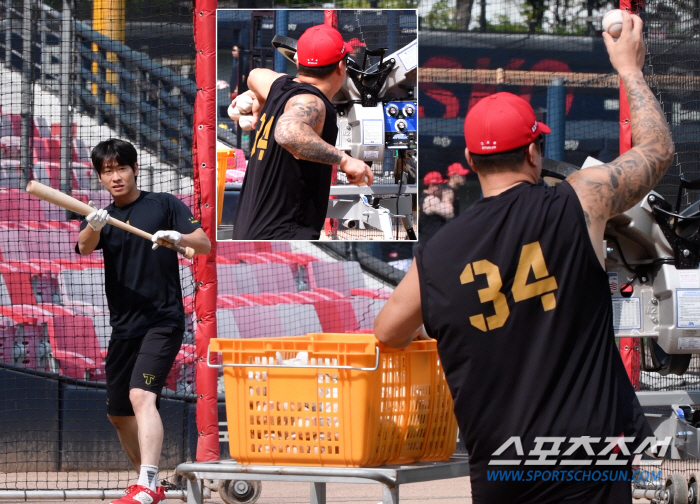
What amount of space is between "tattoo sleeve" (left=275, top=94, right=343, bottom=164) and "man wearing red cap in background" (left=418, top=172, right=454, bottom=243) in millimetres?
5084

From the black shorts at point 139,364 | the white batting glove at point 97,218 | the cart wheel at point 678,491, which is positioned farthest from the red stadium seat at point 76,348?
the cart wheel at point 678,491

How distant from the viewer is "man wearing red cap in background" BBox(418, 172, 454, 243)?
900cm

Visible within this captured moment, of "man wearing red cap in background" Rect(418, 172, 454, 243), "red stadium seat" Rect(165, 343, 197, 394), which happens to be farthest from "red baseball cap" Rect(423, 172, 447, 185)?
"red stadium seat" Rect(165, 343, 197, 394)

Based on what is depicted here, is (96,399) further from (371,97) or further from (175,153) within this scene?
(371,97)

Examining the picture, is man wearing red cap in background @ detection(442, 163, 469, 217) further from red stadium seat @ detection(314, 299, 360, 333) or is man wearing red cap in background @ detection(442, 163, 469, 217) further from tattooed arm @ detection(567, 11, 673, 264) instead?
tattooed arm @ detection(567, 11, 673, 264)

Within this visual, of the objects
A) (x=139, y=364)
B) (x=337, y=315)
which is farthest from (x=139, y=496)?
(x=337, y=315)

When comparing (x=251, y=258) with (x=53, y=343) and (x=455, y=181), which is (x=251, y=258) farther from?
(x=455, y=181)

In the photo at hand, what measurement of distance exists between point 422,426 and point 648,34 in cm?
377

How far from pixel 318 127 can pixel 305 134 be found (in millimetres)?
190

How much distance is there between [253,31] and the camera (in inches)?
356

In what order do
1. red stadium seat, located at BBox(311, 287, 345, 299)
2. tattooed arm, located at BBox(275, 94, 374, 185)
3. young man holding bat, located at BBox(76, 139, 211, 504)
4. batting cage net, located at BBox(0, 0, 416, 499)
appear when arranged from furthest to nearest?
red stadium seat, located at BBox(311, 287, 345, 299) → batting cage net, located at BBox(0, 0, 416, 499) → young man holding bat, located at BBox(76, 139, 211, 504) → tattooed arm, located at BBox(275, 94, 374, 185)

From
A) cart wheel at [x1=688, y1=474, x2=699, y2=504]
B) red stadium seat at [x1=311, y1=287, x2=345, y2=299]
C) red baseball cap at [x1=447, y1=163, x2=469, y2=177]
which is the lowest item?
cart wheel at [x1=688, y1=474, x2=699, y2=504]

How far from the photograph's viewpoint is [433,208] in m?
9.06

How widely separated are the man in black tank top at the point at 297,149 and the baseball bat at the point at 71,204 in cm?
49
